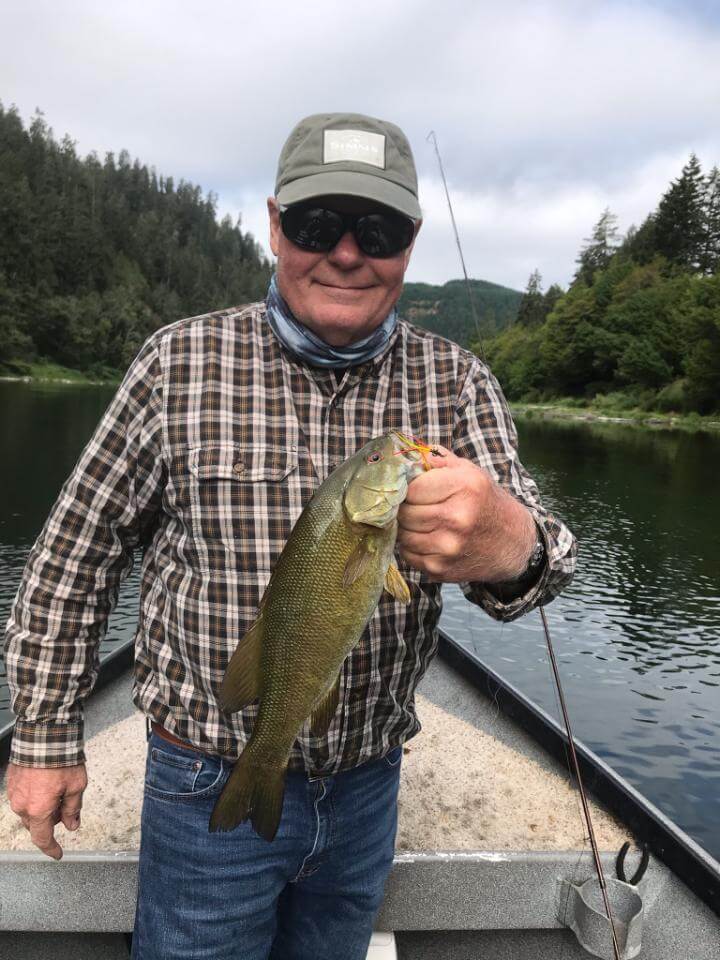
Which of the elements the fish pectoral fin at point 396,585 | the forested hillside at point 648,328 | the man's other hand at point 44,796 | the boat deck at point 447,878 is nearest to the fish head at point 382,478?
the fish pectoral fin at point 396,585

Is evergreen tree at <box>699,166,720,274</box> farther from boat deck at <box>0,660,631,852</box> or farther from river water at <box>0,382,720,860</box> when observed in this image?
boat deck at <box>0,660,631,852</box>

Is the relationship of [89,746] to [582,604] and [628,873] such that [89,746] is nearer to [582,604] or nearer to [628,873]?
[628,873]

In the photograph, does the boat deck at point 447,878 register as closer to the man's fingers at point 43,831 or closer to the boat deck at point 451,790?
the boat deck at point 451,790

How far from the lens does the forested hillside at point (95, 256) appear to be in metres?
92.3

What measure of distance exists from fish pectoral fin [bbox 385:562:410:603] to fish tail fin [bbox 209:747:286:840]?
627 millimetres

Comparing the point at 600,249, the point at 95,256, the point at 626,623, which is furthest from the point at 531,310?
the point at 626,623

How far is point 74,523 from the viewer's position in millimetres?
2258

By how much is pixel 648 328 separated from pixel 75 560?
7681cm

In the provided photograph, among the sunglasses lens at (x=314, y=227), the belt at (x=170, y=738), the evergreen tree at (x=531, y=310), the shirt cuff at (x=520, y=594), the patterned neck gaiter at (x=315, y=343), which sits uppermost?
the evergreen tree at (x=531, y=310)

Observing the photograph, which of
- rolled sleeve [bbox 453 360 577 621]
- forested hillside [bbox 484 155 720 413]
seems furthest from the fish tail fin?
forested hillside [bbox 484 155 720 413]

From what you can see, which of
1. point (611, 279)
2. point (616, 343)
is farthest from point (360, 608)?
point (611, 279)

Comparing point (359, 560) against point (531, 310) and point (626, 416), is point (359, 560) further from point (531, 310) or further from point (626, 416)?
point (531, 310)

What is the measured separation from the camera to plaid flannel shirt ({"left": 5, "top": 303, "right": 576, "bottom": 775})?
2.20 m

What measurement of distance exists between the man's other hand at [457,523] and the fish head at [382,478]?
31 millimetres
